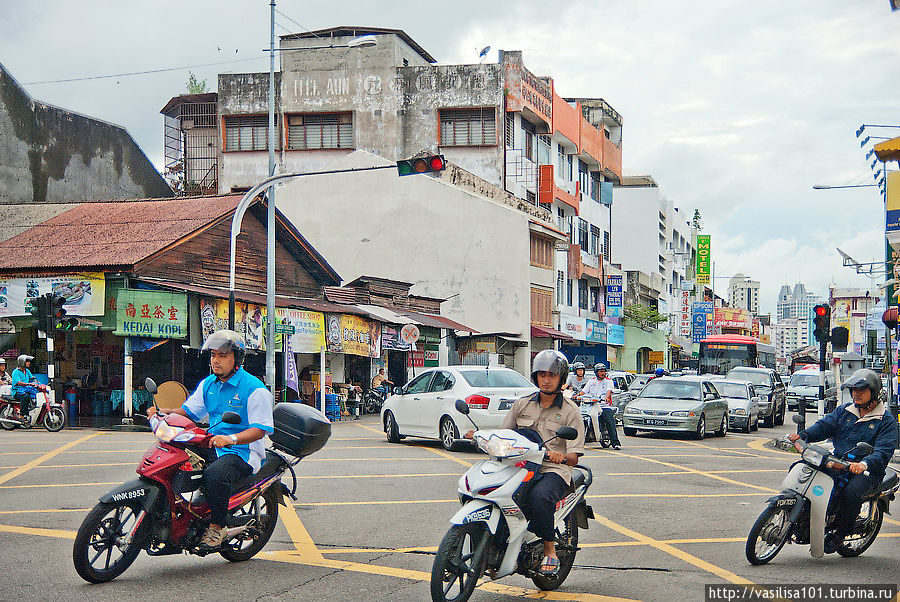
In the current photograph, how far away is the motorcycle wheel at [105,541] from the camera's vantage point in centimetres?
667

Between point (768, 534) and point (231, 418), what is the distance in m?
4.06

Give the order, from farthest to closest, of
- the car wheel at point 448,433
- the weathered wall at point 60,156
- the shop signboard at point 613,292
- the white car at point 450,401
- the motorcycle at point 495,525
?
the shop signboard at point 613,292
the weathered wall at point 60,156
the car wheel at point 448,433
the white car at point 450,401
the motorcycle at point 495,525

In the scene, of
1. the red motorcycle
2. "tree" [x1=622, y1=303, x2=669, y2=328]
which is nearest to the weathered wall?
the red motorcycle

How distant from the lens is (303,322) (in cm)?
2950

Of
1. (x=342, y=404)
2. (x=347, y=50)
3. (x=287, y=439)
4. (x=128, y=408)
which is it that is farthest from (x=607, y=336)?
(x=287, y=439)

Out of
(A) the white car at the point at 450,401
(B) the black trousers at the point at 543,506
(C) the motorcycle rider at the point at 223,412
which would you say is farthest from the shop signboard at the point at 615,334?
(B) the black trousers at the point at 543,506

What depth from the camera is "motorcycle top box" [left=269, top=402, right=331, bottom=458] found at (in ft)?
25.1

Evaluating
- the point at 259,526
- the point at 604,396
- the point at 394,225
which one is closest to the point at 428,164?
the point at 604,396

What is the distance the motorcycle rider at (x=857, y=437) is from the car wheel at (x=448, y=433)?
1063 cm

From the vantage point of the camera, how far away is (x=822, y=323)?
21359 mm

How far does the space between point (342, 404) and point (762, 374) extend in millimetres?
13998

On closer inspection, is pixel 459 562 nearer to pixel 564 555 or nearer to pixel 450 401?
pixel 564 555

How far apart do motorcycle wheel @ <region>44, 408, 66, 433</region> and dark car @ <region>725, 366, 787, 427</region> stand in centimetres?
1868

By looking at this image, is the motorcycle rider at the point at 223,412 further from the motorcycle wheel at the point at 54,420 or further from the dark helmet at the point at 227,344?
Answer: the motorcycle wheel at the point at 54,420
